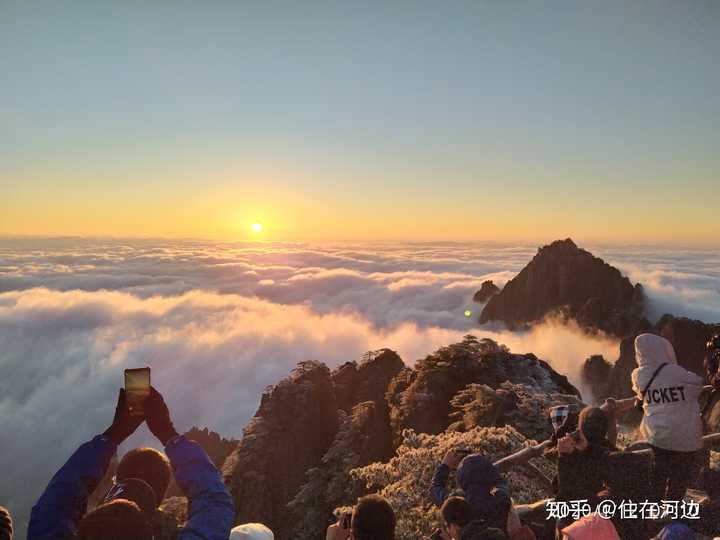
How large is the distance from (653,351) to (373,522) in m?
4.33

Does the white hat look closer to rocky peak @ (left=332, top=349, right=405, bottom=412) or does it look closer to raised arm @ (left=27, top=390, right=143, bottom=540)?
raised arm @ (left=27, top=390, right=143, bottom=540)

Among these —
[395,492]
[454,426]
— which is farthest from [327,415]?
[395,492]

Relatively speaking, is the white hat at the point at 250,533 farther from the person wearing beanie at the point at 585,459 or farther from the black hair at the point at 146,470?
the person wearing beanie at the point at 585,459

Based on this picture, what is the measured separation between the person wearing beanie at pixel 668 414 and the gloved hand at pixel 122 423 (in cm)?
572

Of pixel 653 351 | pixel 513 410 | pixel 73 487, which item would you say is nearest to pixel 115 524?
pixel 73 487

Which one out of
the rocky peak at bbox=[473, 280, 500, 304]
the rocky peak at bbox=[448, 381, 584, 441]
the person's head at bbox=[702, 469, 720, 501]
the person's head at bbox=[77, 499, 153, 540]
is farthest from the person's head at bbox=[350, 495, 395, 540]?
the rocky peak at bbox=[473, 280, 500, 304]

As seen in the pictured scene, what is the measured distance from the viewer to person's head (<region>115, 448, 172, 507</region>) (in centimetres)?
392

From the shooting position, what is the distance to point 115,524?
295 cm

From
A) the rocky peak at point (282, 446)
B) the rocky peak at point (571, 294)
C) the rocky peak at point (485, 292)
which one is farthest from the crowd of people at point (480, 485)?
the rocky peak at point (485, 292)

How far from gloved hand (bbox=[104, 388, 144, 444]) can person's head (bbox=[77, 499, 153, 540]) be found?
83 cm

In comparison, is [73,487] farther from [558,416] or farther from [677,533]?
[558,416]

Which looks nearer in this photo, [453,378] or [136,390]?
[136,390]

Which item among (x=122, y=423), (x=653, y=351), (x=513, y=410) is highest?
(x=653, y=351)

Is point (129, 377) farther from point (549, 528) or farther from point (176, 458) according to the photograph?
point (549, 528)
